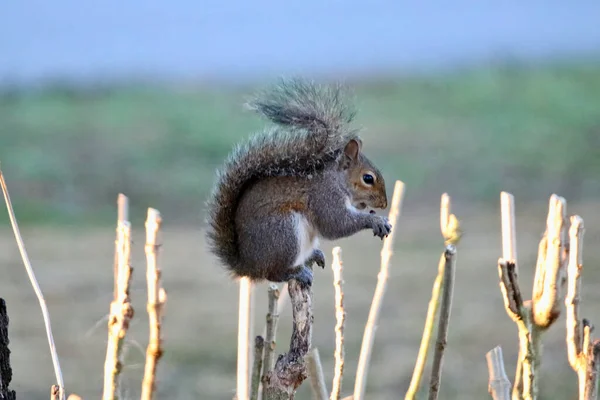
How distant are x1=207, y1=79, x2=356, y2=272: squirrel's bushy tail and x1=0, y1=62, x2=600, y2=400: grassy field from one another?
1.36 metres

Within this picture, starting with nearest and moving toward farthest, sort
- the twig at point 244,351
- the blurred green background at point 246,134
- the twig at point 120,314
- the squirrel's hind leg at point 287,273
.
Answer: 1. the twig at point 120,314
2. the twig at point 244,351
3. the squirrel's hind leg at point 287,273
4. the blurred green background at point 246,134

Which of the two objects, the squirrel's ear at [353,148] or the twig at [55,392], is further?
the squirrel's ear at [353,148]

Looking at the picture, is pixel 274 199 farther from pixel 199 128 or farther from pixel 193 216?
pixel 199 128

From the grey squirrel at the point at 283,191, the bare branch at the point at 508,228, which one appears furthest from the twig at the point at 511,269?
the grey squirrel at the point at 283,191

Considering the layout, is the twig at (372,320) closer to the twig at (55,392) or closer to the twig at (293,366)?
the twig at (293,366)

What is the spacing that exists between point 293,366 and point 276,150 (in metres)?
0.51

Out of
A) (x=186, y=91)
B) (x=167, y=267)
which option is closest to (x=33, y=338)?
(x=167, y=267)

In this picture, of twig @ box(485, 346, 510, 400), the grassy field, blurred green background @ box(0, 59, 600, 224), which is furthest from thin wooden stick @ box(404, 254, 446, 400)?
blurred green background @ box(0, 59, 600, 224)

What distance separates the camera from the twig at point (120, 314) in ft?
3.45

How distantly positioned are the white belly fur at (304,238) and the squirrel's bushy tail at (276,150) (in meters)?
0.09

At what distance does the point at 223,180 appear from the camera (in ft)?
5.84

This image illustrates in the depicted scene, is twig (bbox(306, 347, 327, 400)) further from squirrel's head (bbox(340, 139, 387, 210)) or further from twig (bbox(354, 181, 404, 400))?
squirrel's head (bbox(340, 139, 387, 210))

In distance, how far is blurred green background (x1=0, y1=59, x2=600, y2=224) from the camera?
20.5 ft

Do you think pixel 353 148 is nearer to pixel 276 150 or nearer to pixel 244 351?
pixel 276 150
